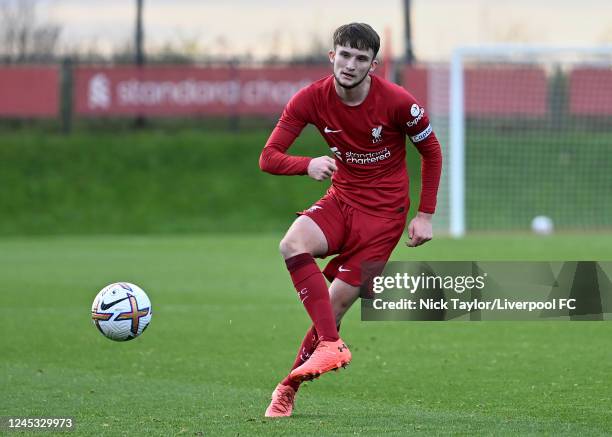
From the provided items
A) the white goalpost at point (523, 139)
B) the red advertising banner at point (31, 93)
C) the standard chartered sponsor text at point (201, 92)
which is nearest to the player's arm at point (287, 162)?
the white goalpost at point (523, 139)

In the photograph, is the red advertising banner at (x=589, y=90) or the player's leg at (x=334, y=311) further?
the red advertising banner at (x=589, y=90)

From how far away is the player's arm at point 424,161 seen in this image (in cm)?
706

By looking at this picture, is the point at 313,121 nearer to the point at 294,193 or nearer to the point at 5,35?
the point at 294,193

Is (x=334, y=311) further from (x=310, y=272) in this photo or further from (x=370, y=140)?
(x=370, y=140)

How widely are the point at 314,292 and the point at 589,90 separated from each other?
20.0 metres

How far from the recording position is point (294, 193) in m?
30.4

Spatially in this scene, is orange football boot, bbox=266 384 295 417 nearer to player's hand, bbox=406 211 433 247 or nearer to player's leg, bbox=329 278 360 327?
player's leg, bbox=329 278 360 327

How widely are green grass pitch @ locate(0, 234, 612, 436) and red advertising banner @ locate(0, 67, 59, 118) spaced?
14705mm

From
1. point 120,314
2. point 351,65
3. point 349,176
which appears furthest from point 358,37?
point 120,314

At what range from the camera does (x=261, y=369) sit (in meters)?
9.23

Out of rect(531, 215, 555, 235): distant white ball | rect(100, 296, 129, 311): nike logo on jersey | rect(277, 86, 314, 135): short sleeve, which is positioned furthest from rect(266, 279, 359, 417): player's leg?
rect(531, 215, 555, 235): distant white ball

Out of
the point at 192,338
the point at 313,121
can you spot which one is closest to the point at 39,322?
the point at 192,338

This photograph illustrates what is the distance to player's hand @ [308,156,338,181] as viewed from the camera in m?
6.54

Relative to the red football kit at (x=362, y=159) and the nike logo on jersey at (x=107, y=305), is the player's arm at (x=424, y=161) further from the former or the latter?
the nike logo on jersey at (x=107, y=305)
